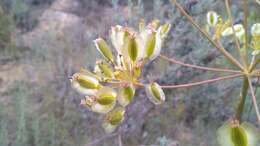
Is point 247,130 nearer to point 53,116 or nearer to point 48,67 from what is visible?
point 53,116

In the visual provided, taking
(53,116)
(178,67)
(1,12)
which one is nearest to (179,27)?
(178,67)

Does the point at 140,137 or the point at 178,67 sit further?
the point at 140,137

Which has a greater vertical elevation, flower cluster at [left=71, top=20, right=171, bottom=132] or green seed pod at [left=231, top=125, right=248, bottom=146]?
flower cluster at [left=71, top=20, right=171, bottom=132]

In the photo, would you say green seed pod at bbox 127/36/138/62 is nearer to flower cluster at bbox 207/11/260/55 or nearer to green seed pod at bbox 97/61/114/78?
green seed pod at bbox 97/61/114/78

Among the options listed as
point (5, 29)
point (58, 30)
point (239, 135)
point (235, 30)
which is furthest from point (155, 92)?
point (58, 30)

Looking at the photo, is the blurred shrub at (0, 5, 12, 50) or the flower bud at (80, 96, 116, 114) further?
the blurred shrub at (0, 5, 12, 50)

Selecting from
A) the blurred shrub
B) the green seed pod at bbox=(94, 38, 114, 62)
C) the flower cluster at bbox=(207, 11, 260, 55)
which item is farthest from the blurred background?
the green seed pod at bbox=(94, 38, 114, 62)
